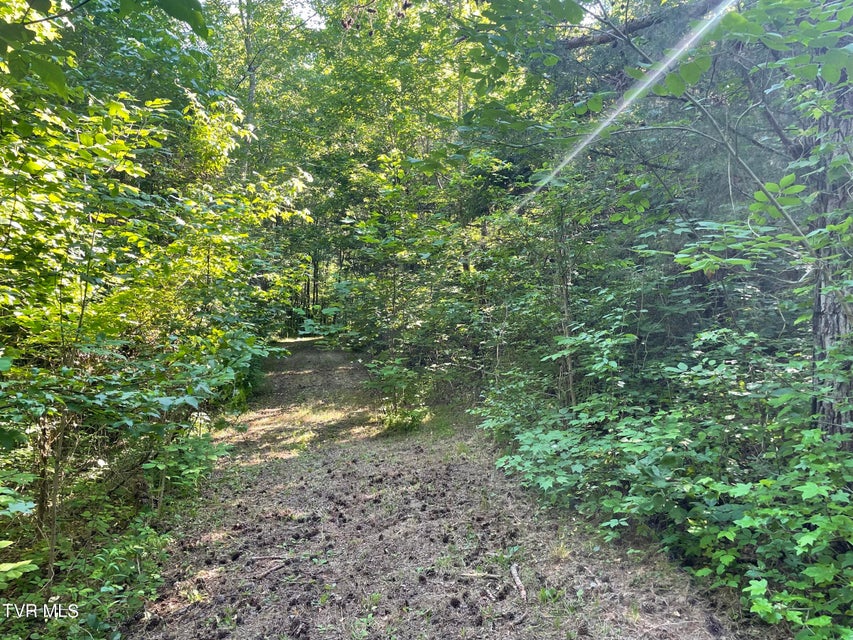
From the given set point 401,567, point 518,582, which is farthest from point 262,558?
point 518,582

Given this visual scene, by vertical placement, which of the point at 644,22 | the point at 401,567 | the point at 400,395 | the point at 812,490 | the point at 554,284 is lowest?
the point at 401,567

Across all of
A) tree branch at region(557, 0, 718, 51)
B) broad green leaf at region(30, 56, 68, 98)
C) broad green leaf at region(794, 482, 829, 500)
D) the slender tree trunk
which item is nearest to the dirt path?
broad green leaf at region(794, 482, 829, 500)

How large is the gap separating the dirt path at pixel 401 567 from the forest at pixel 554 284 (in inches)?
11.4

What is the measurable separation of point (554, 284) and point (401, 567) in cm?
324

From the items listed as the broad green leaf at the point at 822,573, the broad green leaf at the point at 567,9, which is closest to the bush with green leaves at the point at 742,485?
the broad green leaf at the point at 822,573

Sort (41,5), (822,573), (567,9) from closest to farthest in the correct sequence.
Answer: (41,5)
(567,9)
(822,573)

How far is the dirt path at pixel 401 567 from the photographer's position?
243cm

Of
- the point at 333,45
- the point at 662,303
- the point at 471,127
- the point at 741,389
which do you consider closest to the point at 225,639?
the point at 471,127

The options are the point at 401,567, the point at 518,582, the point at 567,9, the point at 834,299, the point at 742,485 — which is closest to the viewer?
the point at 567,9

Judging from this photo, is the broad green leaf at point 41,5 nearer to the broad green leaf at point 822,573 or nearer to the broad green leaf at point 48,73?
the broad green leaf at point 48,73

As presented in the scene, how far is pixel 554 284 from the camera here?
4.73 m

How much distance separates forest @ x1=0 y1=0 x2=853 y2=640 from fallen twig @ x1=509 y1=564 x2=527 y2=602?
26.6 inches

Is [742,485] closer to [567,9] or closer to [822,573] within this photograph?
[822,573]

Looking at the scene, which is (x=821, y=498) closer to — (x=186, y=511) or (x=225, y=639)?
(x=225, y=639)
